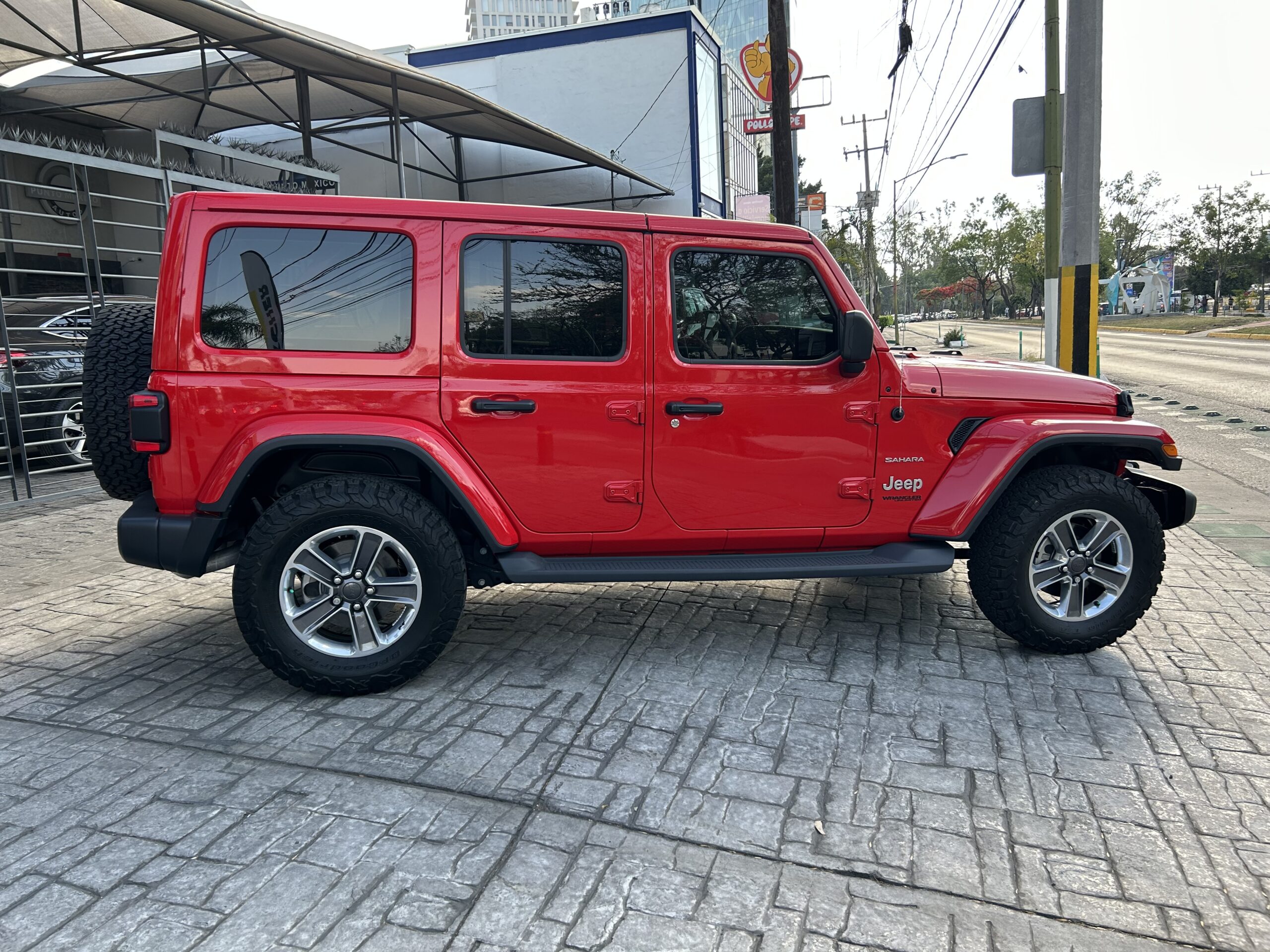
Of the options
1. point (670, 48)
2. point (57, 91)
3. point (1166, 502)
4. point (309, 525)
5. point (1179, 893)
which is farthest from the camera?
point (670, 48)

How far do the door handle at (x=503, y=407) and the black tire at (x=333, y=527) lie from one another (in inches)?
18.0

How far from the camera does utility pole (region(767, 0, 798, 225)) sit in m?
13.5

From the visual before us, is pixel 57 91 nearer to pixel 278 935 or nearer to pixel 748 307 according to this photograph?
pixel 748 307

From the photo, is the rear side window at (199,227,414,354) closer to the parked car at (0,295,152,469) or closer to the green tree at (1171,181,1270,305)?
the parked car at (0,295,152,469)

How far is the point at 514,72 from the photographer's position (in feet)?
70.5

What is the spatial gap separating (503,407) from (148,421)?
1393mm

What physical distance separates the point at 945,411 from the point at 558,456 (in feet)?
5.79

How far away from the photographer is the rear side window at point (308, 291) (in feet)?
11.9

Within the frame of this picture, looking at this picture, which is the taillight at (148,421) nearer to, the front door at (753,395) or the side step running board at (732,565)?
the side step running board at (732,565)

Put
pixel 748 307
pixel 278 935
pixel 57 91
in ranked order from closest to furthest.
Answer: pixel 278 935 < pixel 748 307 < pixel 57 91

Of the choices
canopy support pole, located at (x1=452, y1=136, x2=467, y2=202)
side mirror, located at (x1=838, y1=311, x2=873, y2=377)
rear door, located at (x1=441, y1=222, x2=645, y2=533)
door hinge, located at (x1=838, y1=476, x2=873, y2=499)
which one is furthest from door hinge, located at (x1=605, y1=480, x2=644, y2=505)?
canopy support pole, located at (x1=452, y1=136, x2=467, y2=202)

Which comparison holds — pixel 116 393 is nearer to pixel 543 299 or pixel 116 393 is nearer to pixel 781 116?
pixel 543 299

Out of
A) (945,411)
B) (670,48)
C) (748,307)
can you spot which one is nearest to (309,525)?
(748,307)

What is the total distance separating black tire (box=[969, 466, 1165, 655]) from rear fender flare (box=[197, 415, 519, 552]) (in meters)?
2.31
